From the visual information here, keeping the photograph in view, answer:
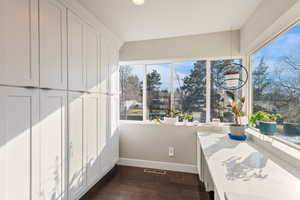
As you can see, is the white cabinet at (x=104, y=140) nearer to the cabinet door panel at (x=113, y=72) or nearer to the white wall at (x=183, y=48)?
the cabinet door panel at (x=113, y=72)

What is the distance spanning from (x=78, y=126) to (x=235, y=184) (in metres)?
1.65

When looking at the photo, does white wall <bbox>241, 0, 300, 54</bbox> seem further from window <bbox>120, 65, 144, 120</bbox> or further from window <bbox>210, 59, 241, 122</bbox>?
window <bbox>120, 65, 144, 120</bbox>

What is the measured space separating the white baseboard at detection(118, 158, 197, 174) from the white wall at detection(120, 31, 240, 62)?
1.96m


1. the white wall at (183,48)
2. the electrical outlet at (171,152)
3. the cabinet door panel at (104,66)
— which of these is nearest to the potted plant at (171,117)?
the electrical outlet at (171,152)

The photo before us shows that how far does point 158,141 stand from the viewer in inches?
110

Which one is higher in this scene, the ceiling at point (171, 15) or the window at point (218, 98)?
the ceiling at point (171, 15)

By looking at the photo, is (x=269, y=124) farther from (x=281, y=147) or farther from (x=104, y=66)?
(x=104, y=66)

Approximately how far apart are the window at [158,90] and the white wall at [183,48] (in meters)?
0.25

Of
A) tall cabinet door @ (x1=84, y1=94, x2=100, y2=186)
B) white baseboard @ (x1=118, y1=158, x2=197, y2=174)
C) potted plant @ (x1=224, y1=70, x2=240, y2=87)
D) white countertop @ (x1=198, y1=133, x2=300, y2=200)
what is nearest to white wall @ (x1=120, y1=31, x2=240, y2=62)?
potted plant @ (x1=224, y1=70, x2=240, y2=87)

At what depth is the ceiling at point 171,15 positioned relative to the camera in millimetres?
1766

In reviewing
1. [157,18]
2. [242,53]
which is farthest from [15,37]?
[242,53]

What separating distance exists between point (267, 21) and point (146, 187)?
262 centimetres

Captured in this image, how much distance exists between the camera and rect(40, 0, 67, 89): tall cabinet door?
1.31 m

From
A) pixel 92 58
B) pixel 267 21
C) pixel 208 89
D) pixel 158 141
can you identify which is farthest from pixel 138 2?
pixel 158 141
